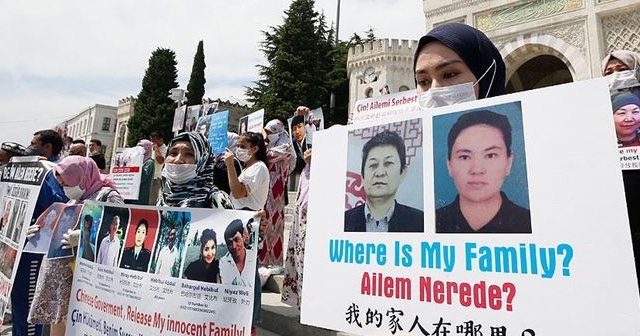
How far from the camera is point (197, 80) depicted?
34.0 meters

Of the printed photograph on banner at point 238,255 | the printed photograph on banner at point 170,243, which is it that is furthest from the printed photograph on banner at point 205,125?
the printed photograph on banner at point 238,255

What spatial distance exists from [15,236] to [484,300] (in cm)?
318

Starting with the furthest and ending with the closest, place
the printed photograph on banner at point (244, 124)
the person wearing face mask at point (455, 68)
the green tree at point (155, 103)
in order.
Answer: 1. the green tree at point (155, 103)
2. the printed photograph on banner at point (244, 124)
3. the person wearing face mask at point (455, 68)

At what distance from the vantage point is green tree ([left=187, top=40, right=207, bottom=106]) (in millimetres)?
33719

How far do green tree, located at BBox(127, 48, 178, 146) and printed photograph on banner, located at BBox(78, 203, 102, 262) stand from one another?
35.7 meters

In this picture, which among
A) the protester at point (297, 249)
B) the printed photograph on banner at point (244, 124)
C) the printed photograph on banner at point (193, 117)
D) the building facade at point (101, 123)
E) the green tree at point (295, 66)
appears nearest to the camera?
the protester at point (297, 249)

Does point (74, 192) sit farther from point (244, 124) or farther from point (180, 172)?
point (244, 124)

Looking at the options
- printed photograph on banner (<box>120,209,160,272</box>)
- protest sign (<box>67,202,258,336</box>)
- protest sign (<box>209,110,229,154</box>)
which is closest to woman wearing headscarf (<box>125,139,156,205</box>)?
protest sign (<box>209,110,229,154</box>)

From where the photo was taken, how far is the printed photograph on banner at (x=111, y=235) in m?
2.09

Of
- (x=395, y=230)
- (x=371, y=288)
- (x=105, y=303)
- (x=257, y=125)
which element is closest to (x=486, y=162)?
(x=395, y=230)

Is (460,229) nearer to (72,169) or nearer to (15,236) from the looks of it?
(72,169)

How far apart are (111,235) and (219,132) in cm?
299

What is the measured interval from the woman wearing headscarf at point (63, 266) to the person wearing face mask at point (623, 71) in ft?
11.2

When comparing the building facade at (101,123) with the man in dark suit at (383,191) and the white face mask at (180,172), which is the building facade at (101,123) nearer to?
the white face mask at (180,172)
